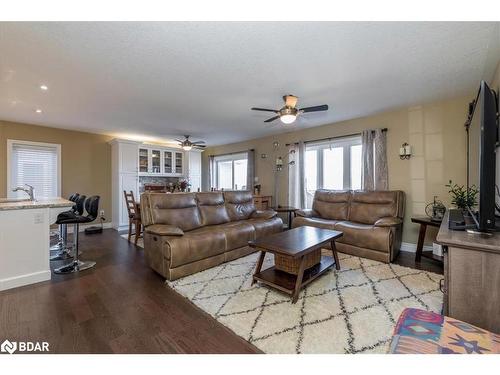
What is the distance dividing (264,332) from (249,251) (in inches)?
69.6

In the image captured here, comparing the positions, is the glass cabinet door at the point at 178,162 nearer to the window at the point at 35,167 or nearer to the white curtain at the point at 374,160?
the window at the point at 35,167

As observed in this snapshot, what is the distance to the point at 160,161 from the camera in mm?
6289

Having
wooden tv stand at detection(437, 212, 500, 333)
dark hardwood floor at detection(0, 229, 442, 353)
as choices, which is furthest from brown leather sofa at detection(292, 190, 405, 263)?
wooden tv stand at detection(437, 212, 500, 333)

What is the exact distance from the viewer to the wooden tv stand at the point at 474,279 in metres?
1.36

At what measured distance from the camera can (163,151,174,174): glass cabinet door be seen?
6391 mm

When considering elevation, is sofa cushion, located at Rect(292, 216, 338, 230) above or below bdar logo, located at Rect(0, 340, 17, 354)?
above

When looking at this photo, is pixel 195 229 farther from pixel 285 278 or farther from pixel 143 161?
pixel 143 161

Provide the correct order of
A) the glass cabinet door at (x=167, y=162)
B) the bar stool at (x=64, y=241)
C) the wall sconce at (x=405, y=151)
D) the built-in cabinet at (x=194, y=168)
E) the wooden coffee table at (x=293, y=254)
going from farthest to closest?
the built-in cabinet at (x=194, y=168) < the glass cabinet door at (x=167, y=162) < the wall sconce at (x=405, y=151) < the bar stool at (x=64, y=241) < the wooden coffee table at (x=293, y=254)

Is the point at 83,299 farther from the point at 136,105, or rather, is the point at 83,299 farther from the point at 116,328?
the point at 136,105

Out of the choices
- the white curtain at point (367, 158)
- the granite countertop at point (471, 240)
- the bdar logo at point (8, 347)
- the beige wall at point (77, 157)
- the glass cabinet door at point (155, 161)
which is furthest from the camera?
the glass cabinet door at point (155, 161)

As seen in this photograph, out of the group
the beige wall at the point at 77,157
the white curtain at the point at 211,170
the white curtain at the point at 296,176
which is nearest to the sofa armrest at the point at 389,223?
the white curtain at the point at 296,176

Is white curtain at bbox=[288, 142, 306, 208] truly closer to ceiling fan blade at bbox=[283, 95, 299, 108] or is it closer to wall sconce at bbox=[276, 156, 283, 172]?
wall sconce at bbox=[276, 156, 283, 172]

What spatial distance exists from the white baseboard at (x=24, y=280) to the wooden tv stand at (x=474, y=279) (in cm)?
383
